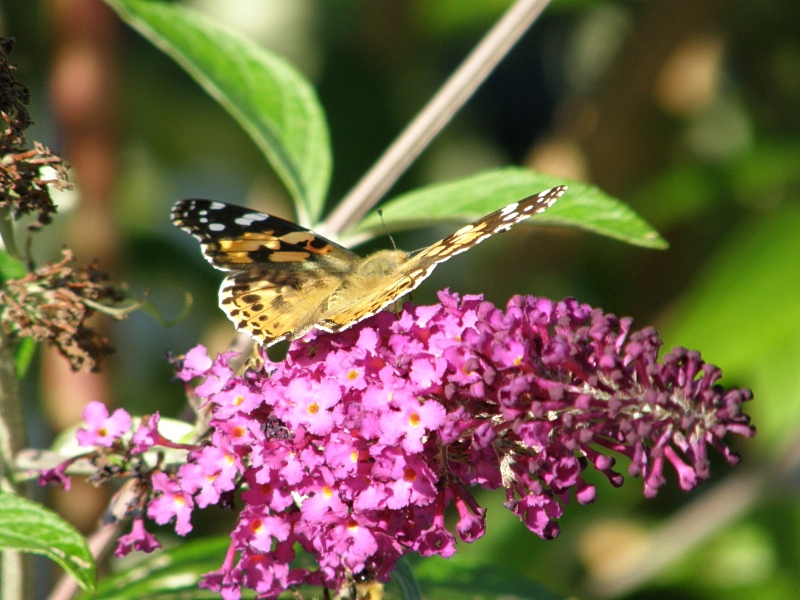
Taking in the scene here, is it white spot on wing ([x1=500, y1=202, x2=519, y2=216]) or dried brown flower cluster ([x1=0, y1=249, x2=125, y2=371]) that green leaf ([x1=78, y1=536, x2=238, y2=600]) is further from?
white spot on wing ([x1=500, y1=202, x2=519, y2=216])

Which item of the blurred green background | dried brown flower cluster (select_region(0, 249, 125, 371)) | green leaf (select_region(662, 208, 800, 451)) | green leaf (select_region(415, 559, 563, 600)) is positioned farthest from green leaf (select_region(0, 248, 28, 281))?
green leaf (select_region(662, 208, 800, 451))

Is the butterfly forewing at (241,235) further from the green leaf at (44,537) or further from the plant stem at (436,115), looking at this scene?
the green leaf at (44,537)

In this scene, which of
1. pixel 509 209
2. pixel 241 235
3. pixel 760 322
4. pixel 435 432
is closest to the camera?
pixel 435 432

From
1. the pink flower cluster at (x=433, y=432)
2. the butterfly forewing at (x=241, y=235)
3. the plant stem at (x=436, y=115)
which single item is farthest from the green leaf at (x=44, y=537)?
the plant stem at (x=436, y=115)

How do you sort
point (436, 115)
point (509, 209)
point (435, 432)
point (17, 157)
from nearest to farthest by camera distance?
point (17, 157) < point (435, 432) < point (509, 209) < point (436, 115)

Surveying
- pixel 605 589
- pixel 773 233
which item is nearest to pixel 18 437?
pixel 605 589

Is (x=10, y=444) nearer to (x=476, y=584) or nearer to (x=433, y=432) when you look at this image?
(x=433, y=432)

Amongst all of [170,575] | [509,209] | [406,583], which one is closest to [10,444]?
[170,575]

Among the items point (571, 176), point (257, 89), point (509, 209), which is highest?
point (509, 209)
